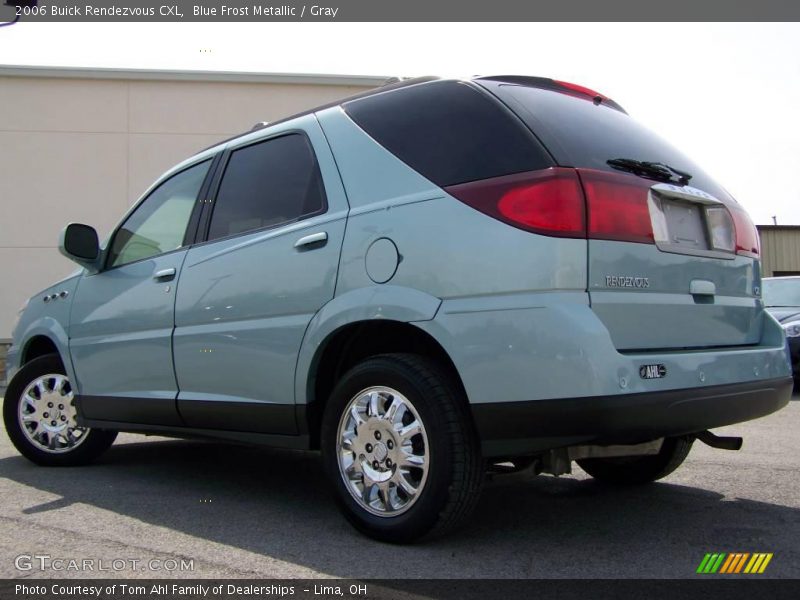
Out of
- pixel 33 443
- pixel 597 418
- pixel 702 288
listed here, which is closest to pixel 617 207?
pixel 702 288

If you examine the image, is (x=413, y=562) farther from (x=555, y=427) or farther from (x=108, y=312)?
(x=108, y=312)

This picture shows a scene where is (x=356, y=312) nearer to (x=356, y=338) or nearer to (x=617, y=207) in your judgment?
(x=356, y=338)

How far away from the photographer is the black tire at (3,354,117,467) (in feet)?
17.4

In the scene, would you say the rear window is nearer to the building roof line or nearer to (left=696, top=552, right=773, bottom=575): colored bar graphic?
(left=696, top=552, right=773, bottom=575): colored bar graphic

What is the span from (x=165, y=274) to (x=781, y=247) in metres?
26.0

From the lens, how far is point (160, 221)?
4.84 m

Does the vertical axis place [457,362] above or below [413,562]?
above

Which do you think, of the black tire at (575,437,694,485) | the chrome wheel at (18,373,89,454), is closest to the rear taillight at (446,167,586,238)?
the black tire at (575,437,694,485)

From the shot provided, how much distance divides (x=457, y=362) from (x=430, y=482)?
468mm

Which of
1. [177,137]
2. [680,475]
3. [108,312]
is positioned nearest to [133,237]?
[108,312]

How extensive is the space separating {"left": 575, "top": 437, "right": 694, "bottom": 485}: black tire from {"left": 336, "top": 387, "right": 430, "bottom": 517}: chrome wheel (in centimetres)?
133

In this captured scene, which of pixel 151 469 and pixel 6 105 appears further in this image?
pixel 6 105
